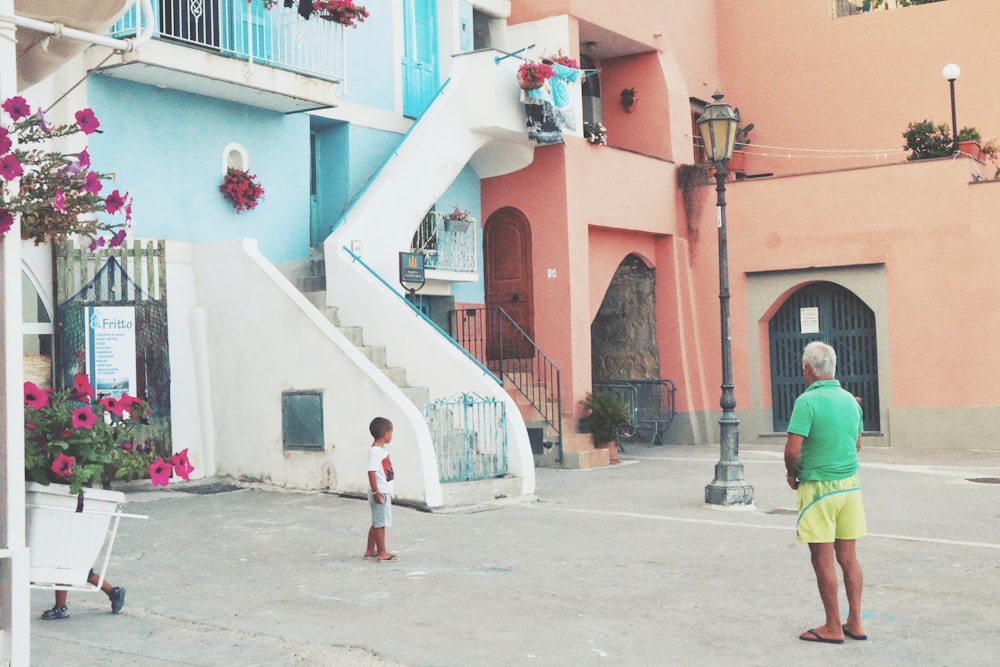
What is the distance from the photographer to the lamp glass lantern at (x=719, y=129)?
1275cm

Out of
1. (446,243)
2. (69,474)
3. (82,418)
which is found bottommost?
(69,474)

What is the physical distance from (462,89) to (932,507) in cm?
905

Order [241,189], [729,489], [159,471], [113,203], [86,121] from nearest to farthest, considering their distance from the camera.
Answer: [86,121]
[113,203]
[159,471]
[729,489]
[241,189]

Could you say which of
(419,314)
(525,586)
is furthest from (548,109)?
(525,586)

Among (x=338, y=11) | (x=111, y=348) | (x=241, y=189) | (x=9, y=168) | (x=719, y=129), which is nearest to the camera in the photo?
(x=9, y=168)

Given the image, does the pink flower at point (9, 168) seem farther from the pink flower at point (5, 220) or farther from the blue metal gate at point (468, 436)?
the blue metal gate at point (468, 436)

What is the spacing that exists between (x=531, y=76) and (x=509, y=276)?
354cm

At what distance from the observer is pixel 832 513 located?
658 cm

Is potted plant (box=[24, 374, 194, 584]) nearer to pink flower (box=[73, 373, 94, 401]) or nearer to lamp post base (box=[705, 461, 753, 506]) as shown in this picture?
pink flower (box=[73, 373, 94, 401])

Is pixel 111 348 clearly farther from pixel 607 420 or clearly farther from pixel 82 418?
pixel 607 420

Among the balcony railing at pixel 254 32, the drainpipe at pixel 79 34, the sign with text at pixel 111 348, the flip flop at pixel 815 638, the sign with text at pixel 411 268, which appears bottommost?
the flip flop at pixel 815 638

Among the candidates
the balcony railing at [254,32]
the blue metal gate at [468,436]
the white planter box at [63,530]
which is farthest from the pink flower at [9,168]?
the balcony railing at [254,32]

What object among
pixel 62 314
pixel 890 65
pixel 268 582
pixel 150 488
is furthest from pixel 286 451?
pixel 890 65

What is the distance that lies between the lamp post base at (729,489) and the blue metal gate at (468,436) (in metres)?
2.42
